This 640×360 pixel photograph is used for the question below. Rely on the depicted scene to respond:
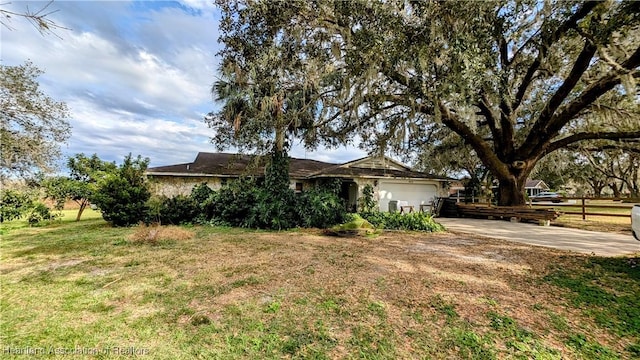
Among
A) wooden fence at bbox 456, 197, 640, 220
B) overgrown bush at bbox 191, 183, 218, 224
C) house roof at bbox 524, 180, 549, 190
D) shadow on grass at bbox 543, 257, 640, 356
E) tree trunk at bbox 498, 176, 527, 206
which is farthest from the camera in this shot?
house roof at bbox 524, 180, 549, 190

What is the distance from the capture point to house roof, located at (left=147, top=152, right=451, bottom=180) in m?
14.2

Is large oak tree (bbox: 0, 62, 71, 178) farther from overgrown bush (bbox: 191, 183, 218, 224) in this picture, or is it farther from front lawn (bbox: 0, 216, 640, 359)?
front lawn (bbox: 0, 216, 640, 359)

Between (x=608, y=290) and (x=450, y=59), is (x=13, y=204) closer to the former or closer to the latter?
(x=450, y=59)

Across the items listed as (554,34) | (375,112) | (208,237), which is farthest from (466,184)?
(208,237)

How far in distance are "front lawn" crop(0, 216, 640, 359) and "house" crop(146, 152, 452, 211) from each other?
779 cm

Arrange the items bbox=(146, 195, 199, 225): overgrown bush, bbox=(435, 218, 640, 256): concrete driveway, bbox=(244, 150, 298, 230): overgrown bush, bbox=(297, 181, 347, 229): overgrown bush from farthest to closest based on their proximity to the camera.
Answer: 1. bbox=(146, 195, 199, 225): overgrown bush
2. bbox=(297, 181, 347, 229): overgrown bush
3. bbox=(244, 150, 298, 230): overgrown bush
4. bbox=(435, 218, 640, 256): concrete driveway

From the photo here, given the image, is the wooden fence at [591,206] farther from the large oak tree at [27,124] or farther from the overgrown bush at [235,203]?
the large oak tree at [27,124]

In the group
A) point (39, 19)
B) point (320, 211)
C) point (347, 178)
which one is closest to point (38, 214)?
point (320, 211)

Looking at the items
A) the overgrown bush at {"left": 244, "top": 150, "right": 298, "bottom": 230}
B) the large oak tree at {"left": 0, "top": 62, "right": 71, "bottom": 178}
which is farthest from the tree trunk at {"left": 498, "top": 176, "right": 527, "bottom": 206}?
the large oak tree at {"left": 0, "top": 62, "right": 71, "bottom": 178}

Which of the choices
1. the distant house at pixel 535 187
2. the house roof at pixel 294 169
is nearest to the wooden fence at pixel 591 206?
the house roof at pixel 294 169

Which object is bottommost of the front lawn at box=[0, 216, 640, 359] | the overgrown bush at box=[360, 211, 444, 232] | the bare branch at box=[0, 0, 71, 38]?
the front lawn at box=[0, 216, 640, 359]

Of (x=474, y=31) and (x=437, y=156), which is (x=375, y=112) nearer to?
(x=474, y=31)

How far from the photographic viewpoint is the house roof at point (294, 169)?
560 inches

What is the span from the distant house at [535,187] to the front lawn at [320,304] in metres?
42.8
